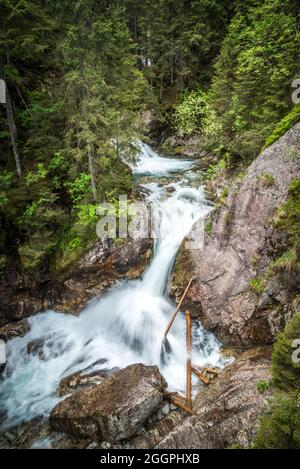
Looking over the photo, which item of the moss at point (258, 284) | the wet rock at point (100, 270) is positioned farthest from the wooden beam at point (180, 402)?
the wet rock at point (100, 270)

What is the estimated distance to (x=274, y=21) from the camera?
1152cm

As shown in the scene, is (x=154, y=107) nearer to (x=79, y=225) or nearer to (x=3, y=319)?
(x=79, y=225)

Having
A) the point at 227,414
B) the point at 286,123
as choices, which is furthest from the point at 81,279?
the point at 286,123

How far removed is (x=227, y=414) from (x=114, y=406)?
2.65m

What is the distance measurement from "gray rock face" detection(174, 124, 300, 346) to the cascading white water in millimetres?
942

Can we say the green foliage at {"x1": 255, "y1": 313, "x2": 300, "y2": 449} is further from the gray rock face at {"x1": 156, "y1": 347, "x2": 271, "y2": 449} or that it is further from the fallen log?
the fallen log

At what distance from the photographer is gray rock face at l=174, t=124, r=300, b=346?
820 cm

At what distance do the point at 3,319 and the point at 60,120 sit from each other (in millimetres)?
8770

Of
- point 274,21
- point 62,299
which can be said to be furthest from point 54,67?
→ point 62,299

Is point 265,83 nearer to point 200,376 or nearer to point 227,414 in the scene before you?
point 200,376

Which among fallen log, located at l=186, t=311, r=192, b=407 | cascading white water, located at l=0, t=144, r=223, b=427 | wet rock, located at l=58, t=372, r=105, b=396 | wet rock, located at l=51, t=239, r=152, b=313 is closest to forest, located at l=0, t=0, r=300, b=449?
wet rock, located at l=51, t=239, r=152, b=313

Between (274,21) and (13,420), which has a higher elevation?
(274,21)

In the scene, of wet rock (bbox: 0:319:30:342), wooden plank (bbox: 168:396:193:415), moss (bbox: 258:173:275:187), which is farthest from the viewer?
wet rock (bbox: 0:319:30:342)

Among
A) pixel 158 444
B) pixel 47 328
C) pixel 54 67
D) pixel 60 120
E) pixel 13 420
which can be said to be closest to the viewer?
pixel 158 444
